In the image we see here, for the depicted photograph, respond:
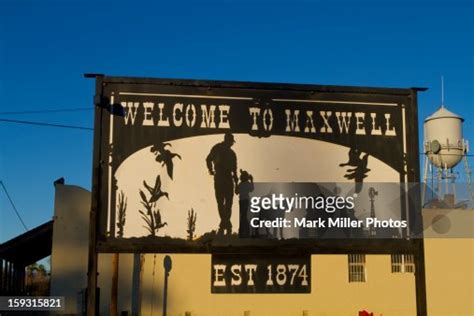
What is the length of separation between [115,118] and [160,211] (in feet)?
4.19

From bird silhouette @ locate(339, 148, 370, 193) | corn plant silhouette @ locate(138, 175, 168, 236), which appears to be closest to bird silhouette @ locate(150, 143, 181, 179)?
corn plant silhouette @ locate(138, 175, 168, 236)

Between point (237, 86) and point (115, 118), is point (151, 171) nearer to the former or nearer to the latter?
point (115, 118)

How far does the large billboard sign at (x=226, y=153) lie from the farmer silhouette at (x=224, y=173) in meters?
0.01

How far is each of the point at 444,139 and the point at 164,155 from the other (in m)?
27.2

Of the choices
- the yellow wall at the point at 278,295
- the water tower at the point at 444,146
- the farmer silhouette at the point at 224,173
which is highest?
the water tower at the point at 444,146

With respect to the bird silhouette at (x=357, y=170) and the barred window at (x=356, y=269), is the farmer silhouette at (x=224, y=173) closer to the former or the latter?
the bird silhouette at (x=357, y=170)

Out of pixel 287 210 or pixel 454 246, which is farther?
pixel 454 246

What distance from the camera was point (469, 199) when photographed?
95.5ft

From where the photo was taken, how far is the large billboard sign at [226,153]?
752 centimetres

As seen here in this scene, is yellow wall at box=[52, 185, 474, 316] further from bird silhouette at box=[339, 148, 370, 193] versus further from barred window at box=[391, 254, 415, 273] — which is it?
bird silhouette at box=[339, 148, 370, 193]

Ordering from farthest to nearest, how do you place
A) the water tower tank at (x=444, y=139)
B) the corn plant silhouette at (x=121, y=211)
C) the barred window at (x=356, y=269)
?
the water tower tank at (x=444, y=139)
the barred window at (x=356, y=269)
the corn plant silhouette at (x=121, y=211)

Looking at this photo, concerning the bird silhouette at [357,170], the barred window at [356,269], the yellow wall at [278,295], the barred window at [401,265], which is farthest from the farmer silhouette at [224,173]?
the barred window at [401,265]

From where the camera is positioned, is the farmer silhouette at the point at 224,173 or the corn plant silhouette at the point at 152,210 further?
the farmer silhouette at the point at 224,173

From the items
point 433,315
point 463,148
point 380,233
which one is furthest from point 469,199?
point 380,233
